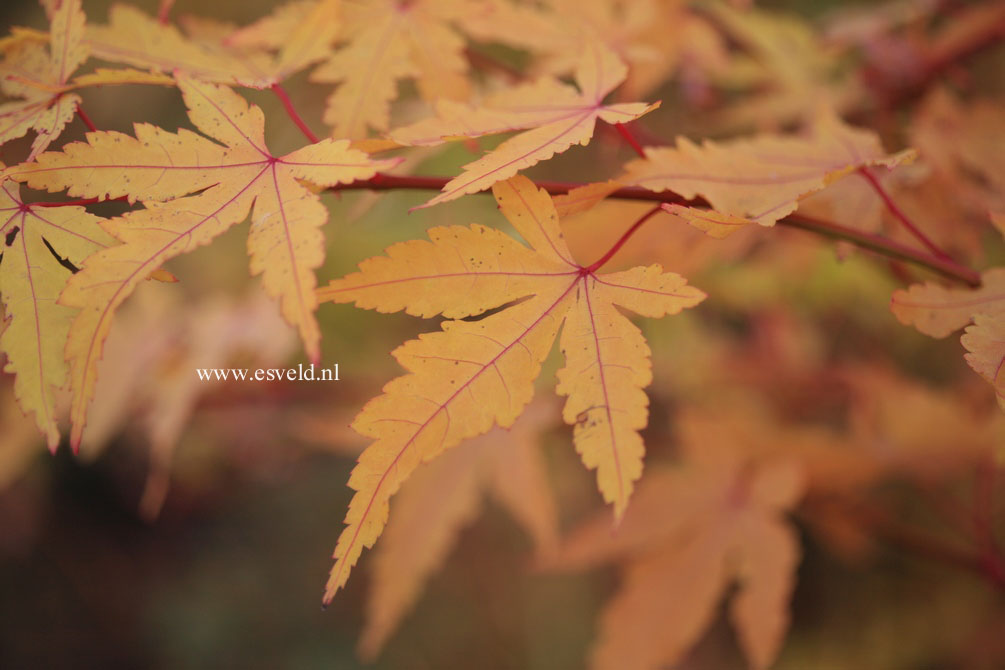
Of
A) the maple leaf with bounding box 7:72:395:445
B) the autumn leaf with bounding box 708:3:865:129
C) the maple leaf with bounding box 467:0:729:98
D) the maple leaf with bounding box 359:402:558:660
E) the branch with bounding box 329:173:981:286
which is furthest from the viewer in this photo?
the autumn leaf with bounding box 708:3:865:129

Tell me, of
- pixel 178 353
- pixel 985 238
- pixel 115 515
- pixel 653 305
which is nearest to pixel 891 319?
pixel 985 238

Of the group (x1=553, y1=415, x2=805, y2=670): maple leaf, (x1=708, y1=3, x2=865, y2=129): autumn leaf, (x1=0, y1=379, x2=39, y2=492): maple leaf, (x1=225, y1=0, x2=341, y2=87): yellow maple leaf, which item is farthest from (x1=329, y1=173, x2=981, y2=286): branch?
(x1=0, y1=379, x2=39, y2=492): maple leaf

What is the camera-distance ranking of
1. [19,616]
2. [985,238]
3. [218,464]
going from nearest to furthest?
[985,238], [19,616], [218,464]

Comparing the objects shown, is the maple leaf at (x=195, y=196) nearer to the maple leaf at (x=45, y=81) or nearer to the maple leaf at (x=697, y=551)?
the maple leaf at (x=45, y=81)

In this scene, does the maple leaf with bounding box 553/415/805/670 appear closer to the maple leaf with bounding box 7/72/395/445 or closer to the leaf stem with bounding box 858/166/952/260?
the leaf stem with bounding box 858/166/952/260

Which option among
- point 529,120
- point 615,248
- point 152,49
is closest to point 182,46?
point 152,49

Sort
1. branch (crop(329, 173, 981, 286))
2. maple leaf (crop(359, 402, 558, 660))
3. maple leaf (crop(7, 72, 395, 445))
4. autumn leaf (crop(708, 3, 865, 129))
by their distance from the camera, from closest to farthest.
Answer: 1. maple leaf (crop(7, 72, 395, 445))
2. branch (crop(329, 173, 981, 286))
3. maple leaf (crop(359, 402, 558, 660))
4. autumn leaf (crop(708, 3, 865, 129))

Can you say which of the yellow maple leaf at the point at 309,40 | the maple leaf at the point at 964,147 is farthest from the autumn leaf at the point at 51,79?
the maple leaf at the point at 964,147

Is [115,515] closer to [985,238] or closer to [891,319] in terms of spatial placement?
[891,319]
